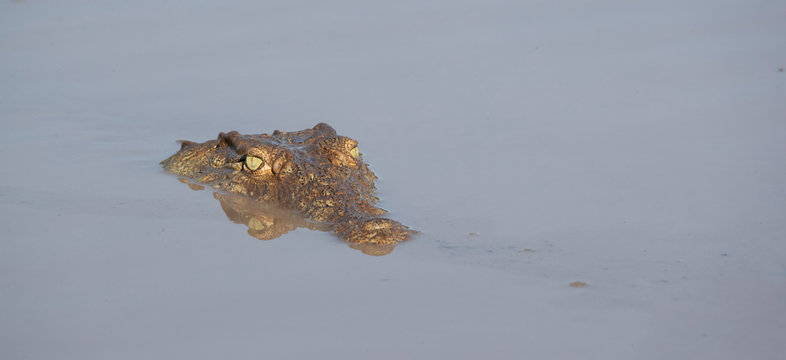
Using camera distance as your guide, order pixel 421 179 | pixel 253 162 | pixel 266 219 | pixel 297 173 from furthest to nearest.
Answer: pixel 421 179
pixel 253 162
pixel 297 173
pixel 266 219

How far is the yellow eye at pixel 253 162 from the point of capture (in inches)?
283

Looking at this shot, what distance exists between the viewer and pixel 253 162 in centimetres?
721

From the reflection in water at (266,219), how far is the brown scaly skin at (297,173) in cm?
3

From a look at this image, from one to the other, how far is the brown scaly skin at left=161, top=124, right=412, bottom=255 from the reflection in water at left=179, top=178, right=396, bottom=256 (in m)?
0.03

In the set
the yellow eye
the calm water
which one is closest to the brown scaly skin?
the yellow eye

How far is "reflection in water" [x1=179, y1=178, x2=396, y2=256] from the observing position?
6109 mm

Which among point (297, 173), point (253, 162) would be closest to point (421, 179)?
point (297, 173)

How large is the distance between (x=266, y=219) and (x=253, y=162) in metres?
0.65

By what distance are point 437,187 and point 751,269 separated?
2626mm

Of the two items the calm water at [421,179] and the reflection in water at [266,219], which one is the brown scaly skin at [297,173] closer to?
the reflection in water at [266,219]

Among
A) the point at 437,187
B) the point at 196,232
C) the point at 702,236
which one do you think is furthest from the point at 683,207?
the point at 196,232

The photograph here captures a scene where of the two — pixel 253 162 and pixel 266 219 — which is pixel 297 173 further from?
pixel 266 219

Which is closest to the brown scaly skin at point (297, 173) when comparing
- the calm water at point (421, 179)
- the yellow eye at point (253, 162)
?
the yellow eye at point (253, 162)

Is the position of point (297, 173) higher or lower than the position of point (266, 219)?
higher
